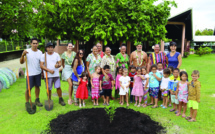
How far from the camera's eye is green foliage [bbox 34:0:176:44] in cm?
872

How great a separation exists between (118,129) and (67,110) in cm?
187

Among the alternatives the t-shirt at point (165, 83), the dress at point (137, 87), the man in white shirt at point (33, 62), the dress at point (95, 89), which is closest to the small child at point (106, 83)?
the dress at point (95, 89)

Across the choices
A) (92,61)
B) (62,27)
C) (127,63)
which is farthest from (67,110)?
(62,27)

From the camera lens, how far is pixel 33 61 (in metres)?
4.79

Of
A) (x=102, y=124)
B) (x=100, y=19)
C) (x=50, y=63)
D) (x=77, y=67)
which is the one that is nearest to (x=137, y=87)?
(x=102, y=124)

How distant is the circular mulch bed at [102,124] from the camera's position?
11.9 feet

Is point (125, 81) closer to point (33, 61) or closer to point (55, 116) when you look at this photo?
point (55, 116)

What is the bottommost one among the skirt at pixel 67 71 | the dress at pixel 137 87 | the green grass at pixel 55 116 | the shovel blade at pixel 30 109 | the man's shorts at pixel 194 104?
the green grass at pixel 55 116

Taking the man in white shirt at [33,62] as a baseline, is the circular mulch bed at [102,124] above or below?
below

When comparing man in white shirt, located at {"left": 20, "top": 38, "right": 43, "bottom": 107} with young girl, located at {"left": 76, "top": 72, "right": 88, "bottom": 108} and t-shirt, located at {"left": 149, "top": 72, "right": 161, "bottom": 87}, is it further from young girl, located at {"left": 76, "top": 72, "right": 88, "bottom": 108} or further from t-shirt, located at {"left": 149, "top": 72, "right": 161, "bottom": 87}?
t-shirt, located at {"left": 149, "top": 72, "right": 161, "bottom": 87}

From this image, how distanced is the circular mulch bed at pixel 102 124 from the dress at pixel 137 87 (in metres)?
0.82

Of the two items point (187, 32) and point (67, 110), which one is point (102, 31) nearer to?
point (67, 110)

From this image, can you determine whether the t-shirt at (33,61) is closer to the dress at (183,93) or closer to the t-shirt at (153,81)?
→ the t-shirt at (153,81)

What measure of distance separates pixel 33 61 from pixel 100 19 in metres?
4.87
